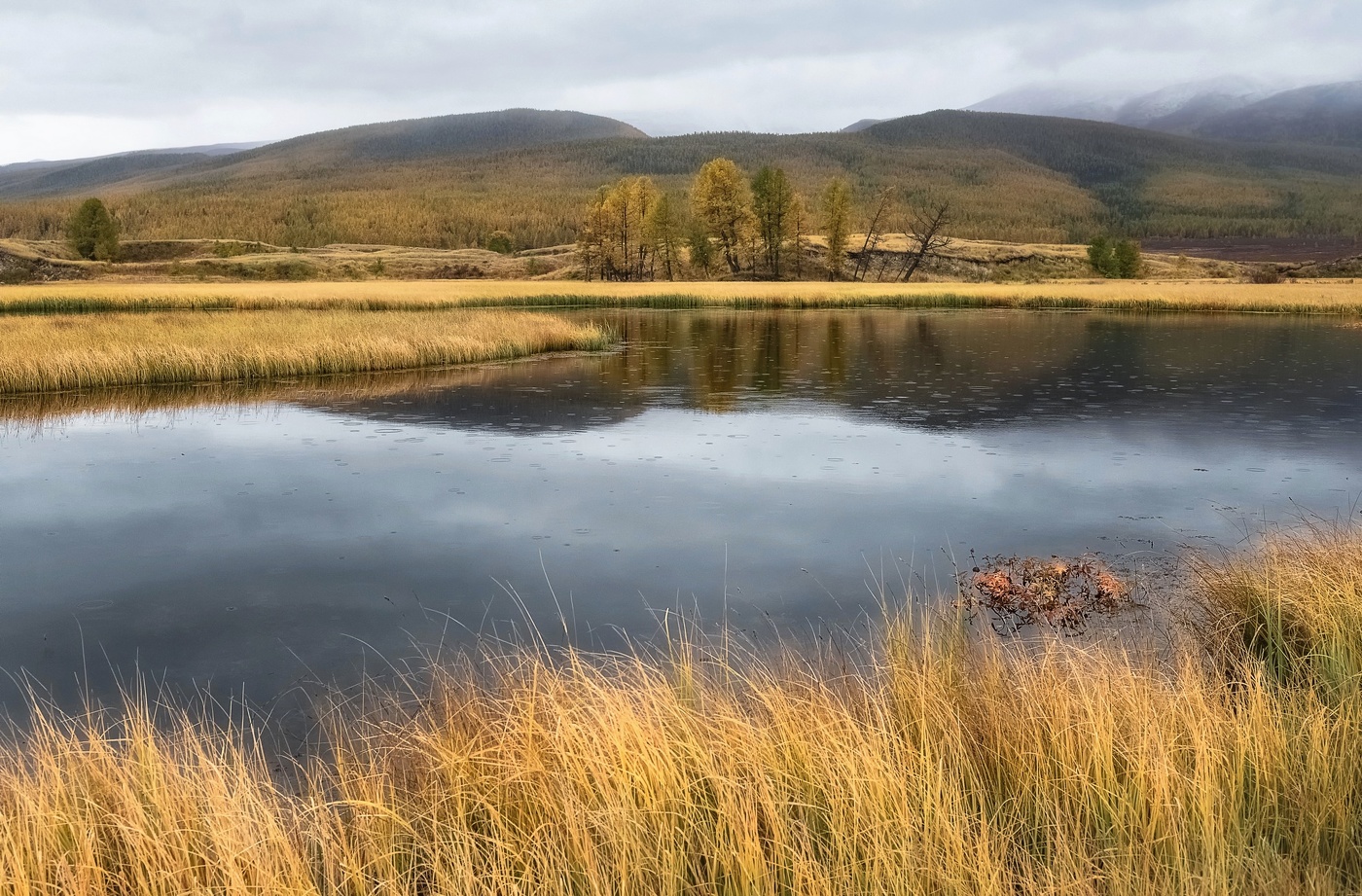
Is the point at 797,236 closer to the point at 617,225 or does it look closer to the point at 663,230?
the point at 663,230

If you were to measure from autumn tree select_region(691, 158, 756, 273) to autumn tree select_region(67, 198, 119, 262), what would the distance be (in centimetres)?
4419

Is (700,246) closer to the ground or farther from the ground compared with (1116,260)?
farther from the ground

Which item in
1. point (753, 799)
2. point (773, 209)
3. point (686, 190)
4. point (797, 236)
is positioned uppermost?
point (686, 190)

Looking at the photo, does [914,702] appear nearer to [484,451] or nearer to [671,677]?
[671,677]

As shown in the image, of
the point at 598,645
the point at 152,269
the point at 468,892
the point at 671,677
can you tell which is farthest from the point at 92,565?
the point at 152,269

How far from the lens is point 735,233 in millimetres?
68688

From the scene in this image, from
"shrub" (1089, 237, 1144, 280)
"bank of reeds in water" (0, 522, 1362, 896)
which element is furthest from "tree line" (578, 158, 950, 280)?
"bank of reeds in water" (0, 522, 1362, 896)

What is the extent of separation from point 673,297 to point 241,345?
27.9 m

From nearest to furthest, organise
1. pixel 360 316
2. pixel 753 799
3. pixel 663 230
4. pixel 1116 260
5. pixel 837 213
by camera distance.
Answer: pixel 753 799
pixel 360 316
pixel 837 213
pixel 663 230
pixel 1116 260

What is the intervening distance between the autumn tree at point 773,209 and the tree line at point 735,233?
0.21 ft

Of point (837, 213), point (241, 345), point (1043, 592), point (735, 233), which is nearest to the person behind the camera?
point (1043, 592)

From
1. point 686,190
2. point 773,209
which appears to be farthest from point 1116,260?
point 686,190

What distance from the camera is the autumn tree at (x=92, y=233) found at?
3014 inches

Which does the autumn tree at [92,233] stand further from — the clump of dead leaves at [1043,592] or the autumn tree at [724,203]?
the clump of dead leaves at [1043,592]
